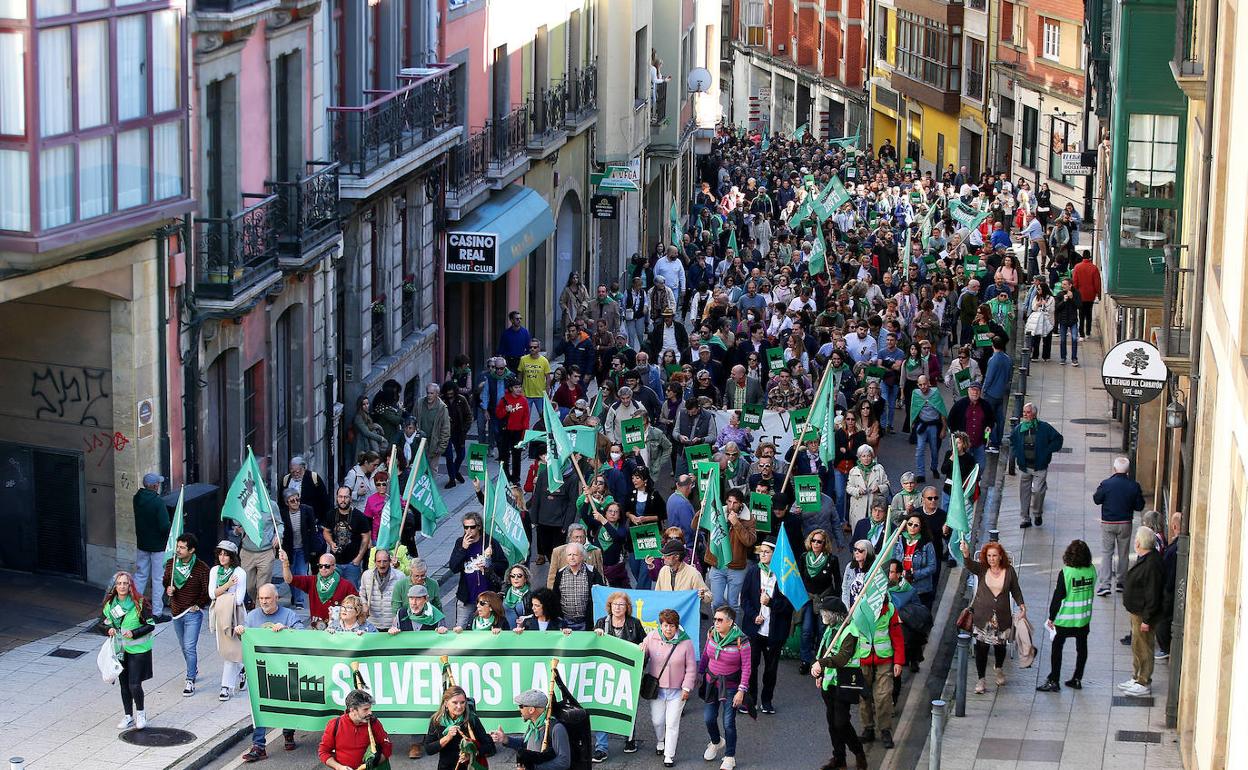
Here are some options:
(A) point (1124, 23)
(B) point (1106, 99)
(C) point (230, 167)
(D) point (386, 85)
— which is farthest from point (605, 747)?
(B) point (1106, 99)

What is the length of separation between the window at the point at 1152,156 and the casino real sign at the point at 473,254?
11.0m

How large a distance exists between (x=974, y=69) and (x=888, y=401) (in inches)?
1734

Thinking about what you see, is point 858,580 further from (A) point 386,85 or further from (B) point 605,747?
(A) point 386,85

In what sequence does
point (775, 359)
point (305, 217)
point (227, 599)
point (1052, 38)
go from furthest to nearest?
point (1052, 38) → point (775, 359) → point (305, 217) → point (227, 599)

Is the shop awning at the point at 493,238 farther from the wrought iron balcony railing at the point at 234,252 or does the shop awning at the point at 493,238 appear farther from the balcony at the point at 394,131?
the wrought iron balcony railing at the point at 234,252

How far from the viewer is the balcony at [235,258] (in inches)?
960

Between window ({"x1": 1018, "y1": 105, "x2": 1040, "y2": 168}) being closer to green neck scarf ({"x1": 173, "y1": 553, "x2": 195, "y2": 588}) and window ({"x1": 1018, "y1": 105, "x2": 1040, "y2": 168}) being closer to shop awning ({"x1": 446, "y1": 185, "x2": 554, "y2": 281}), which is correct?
shop awning ({"x1": 446, "y1": 185, "x2": 554, "y2": 281})

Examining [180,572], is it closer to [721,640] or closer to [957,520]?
[721,640]

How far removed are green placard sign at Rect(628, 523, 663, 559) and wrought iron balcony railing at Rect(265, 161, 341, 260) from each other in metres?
6.61

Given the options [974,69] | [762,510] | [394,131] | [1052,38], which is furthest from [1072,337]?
[974,69]

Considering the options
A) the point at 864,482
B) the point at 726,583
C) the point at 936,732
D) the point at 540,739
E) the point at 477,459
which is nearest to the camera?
the point at 540,739

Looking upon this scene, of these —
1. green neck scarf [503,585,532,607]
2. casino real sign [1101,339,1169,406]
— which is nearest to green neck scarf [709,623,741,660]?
green neck scarf [503,585,532,607]

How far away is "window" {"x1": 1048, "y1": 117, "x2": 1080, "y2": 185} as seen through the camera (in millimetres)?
63906

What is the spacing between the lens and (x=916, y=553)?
2094cm
